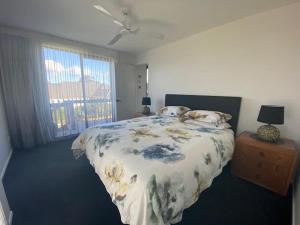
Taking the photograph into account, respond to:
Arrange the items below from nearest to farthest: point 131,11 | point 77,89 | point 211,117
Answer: point 131,11 → point 211,117 → point 77,89

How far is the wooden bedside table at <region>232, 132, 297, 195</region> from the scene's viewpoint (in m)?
1.73

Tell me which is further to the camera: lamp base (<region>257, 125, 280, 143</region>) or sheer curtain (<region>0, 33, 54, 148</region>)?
sheer curtain (<region>0, 33, 54, 148</region>)

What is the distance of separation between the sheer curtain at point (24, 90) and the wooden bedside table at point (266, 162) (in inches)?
154

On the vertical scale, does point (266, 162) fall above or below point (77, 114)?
below

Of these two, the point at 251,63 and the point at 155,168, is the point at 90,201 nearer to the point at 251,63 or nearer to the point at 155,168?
the point at 155,168

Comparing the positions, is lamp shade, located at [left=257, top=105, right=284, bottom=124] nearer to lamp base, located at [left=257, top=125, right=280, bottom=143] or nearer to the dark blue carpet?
lamp base, located at [left=257, top=125, right=280, bottom=143]

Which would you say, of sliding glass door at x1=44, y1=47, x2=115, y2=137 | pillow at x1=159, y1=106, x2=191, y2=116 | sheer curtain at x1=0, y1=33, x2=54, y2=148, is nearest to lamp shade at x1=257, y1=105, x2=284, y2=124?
pillow at x1=159, y1=106, x2=191, y2=116

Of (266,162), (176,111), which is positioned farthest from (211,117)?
(266,162)

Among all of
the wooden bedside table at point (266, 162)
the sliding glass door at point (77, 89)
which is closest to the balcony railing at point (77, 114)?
the sliding glass door at point (77, 89)

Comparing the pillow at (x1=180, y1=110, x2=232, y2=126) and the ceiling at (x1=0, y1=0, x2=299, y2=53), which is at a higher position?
the ceiling at (x1=0, y1=0, x2=299, y2=53)

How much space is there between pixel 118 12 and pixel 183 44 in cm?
169

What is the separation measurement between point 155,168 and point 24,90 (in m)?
3.36

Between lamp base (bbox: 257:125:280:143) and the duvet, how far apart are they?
0.53 meters

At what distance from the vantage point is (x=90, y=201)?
170 cm
